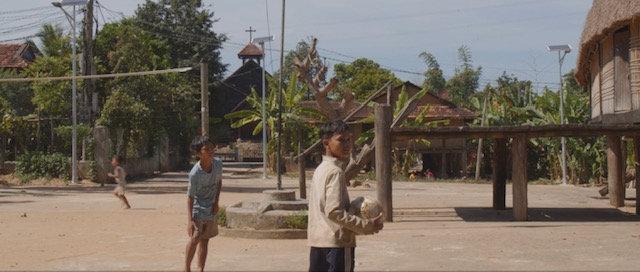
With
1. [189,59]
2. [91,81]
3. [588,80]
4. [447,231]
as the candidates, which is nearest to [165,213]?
[447,231]

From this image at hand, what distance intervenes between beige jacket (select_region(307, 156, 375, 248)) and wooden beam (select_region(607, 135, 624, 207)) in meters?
17.4

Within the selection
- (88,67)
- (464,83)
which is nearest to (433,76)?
(464,83)

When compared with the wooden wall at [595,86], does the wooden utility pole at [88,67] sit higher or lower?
higher

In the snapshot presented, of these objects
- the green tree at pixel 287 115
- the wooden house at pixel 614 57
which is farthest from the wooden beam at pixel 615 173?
the green tree at pixel 287 115

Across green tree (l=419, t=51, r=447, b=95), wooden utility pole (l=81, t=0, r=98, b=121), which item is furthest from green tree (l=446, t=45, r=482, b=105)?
wooden utility pole (l=81, t=0, r=98, b=121)

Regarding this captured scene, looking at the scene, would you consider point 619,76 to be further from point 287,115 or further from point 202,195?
point 287,115

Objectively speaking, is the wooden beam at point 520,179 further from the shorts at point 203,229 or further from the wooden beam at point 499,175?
the shorts at point 203,229

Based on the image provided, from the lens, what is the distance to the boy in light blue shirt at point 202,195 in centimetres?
867

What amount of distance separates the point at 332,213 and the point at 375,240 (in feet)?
25.1

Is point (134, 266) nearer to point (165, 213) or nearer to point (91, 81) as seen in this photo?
point (165, 213)

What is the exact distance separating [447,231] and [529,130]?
→ 3.37 m

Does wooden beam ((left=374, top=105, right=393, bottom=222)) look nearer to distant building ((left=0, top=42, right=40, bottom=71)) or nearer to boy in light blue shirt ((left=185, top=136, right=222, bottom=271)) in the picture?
boy in light blue shirt ((left=185, top=136, right=222, bottom=271))

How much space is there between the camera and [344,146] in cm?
591

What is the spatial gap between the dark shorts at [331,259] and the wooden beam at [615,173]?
17337mm
